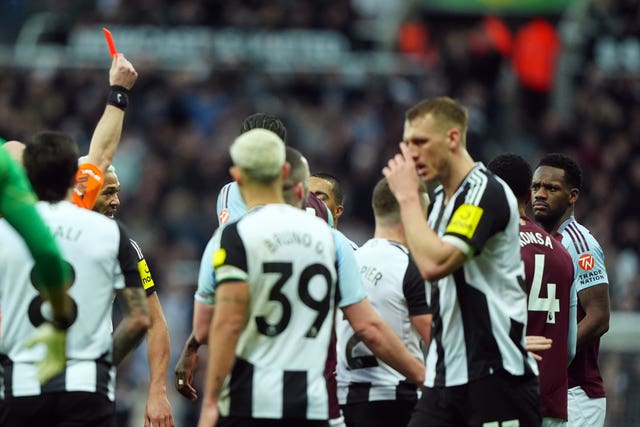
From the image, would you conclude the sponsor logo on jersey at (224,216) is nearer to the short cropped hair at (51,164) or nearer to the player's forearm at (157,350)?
the player's forearm at (157,350)

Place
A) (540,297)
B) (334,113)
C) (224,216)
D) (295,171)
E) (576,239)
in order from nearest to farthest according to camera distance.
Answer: (295,171)
(540,297)
(224,216)
(576,239)
(334,113)

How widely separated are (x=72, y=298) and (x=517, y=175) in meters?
3.02

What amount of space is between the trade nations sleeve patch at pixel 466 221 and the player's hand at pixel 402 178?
244 millimetres

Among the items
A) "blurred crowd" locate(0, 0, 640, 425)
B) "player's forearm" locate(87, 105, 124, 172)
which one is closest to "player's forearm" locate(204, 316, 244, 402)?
"player's forearm" locate(87, 105, 124, 172)

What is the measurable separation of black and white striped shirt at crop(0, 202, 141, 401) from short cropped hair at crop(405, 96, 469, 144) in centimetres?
174

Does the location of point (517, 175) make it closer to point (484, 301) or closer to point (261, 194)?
point (484, 301)

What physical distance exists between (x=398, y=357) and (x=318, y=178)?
2.83 m

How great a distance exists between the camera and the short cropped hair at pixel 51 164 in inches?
259

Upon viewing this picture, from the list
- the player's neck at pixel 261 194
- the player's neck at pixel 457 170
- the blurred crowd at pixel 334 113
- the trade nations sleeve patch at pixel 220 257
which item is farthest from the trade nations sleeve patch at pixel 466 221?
the blurred crowd at pixel 334 113

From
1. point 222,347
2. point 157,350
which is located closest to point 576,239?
point 157,350

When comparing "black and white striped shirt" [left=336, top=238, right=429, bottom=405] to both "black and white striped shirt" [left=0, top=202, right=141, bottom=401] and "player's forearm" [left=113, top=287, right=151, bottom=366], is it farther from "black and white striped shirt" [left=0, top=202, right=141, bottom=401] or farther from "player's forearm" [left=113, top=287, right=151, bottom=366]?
"black and white striped shirt" [left=0, top=202, right=141, bottom=401]

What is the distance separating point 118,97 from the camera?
26.7 ft

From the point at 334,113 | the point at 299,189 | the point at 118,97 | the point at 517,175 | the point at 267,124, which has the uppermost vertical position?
the point at 334,113

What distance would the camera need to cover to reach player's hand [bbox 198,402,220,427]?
21.2ft
